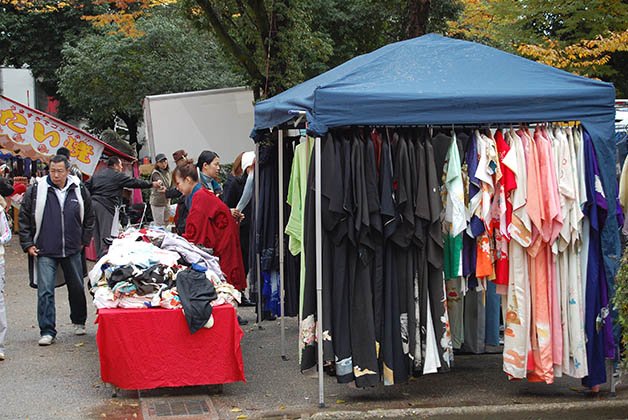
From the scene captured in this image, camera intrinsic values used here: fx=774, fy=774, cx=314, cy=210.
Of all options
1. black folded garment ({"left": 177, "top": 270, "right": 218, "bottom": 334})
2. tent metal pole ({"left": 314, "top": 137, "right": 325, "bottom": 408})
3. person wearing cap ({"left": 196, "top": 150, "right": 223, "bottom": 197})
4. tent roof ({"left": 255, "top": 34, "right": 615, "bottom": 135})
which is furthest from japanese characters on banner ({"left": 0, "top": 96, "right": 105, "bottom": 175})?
tent metal pole ({"left": 314, "top": 137, "right": 325, "bottom": 408})

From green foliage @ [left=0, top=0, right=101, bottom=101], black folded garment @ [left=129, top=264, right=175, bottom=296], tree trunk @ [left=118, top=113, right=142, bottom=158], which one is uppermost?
green foliage @ [left=0, top=0, right=101, bottom=101]

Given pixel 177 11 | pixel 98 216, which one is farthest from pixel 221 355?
pixel 177 11

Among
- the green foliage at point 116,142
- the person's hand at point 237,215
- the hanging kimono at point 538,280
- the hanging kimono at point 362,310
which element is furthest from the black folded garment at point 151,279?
the green foliage at point 116,142

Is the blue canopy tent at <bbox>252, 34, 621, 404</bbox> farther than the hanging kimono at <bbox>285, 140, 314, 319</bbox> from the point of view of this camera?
No

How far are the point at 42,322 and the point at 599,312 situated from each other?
18.1 ft

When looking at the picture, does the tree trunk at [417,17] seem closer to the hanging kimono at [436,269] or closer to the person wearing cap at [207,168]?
the person wearing cap at [207,168]

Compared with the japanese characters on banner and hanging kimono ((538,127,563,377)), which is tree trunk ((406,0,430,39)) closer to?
the japanese characters on banner

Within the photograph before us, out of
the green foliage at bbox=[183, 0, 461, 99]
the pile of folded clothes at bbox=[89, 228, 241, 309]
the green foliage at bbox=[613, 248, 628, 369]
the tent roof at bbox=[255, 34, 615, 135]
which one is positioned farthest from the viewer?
the green foliage at bbox=[183, 0, 461, 99]

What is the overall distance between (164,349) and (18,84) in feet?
87.6

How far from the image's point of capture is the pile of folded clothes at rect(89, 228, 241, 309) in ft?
20.5

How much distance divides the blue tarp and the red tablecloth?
73.1 inches

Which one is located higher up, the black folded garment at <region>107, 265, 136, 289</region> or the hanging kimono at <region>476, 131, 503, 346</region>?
the hanging kimono at <region>476, 131, 503, 346</region>

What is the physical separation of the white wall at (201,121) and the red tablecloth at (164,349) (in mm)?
11812

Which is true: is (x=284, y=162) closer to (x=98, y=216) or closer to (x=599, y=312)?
(x=599, y=312)
